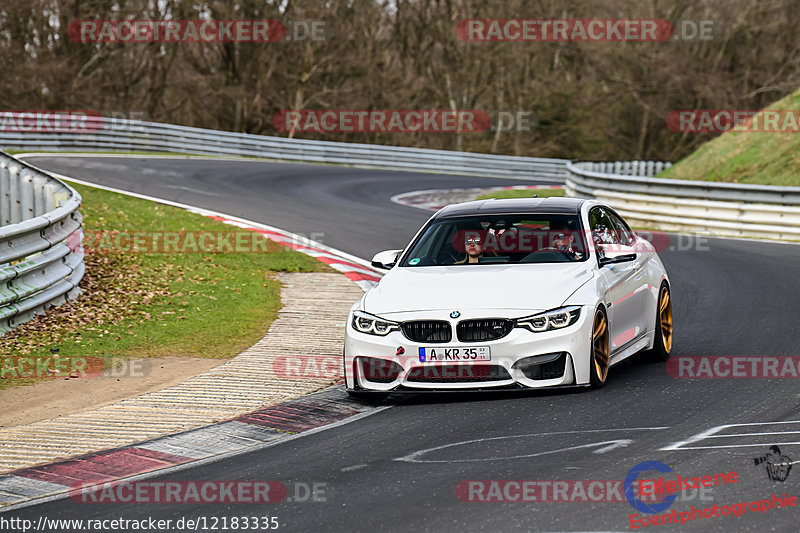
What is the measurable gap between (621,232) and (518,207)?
4.20 feet

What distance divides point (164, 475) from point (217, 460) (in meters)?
0.46

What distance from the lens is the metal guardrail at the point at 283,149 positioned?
34531 mm

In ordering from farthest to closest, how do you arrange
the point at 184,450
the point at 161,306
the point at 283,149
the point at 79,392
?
the point at 283,149 → the point at 161,306 → the point at 79,392 → the point at 184,450

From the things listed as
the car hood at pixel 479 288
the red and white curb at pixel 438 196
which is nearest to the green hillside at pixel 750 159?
the red and white curb at pixel 438 196

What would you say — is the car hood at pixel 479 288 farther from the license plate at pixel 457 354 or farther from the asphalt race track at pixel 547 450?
the asphalt race track at pixel 547 450

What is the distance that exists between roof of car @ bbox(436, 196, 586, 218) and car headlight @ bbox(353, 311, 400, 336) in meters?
1.62

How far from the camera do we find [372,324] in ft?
28.7

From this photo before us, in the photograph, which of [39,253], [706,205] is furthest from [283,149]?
Result: [39,253]

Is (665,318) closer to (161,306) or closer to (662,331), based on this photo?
(662,331)

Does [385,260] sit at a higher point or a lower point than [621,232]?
lower

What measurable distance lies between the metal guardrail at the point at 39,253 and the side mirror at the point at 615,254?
5835 millimetres

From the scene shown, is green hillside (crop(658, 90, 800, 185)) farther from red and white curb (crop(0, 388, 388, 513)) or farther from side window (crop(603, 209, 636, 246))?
red and white curb (crop(0, 388, 388, 513))

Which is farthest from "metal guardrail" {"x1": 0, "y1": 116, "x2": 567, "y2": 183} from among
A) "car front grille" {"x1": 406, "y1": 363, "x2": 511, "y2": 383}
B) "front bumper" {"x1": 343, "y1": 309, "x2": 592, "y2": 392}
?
"car front grille" {"x1": 406, "y1": 363, "x2": 511, "y2": 383}

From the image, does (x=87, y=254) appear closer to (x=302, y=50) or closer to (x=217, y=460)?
(x=217, y=460)
